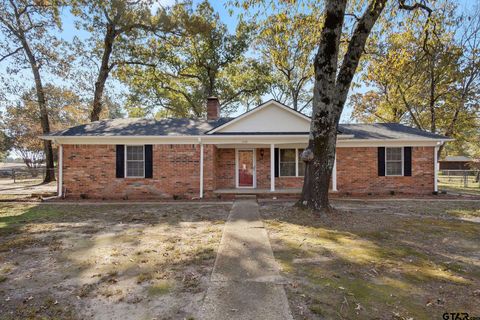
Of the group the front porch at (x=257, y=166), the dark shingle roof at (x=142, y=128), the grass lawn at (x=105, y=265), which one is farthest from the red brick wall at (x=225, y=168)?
the grass lawn at (x=105, y=265)

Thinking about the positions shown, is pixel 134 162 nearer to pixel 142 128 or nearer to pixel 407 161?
pixel 142 128

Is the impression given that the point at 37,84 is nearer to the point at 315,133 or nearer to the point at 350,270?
the point at 315,133

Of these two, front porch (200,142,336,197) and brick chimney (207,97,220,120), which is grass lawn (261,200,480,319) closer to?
front porch (200,142,336,197)

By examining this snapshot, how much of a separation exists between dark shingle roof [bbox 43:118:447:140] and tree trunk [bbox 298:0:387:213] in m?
4.39

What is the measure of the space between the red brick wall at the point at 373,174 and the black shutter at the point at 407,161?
152 mm

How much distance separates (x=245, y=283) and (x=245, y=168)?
10406mm

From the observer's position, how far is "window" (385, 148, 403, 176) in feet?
42.2

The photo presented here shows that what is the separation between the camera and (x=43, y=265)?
4312mm

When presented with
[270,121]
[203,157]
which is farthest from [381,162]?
[203,157]

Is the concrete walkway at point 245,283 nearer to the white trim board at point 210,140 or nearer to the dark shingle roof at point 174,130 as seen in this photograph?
the white trim board at point 210,140

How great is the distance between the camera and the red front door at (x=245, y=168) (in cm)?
1384

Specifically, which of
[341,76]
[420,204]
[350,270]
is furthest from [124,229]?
[420,204]

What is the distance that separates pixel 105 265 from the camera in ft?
14.1

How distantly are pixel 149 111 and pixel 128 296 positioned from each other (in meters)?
28.5
